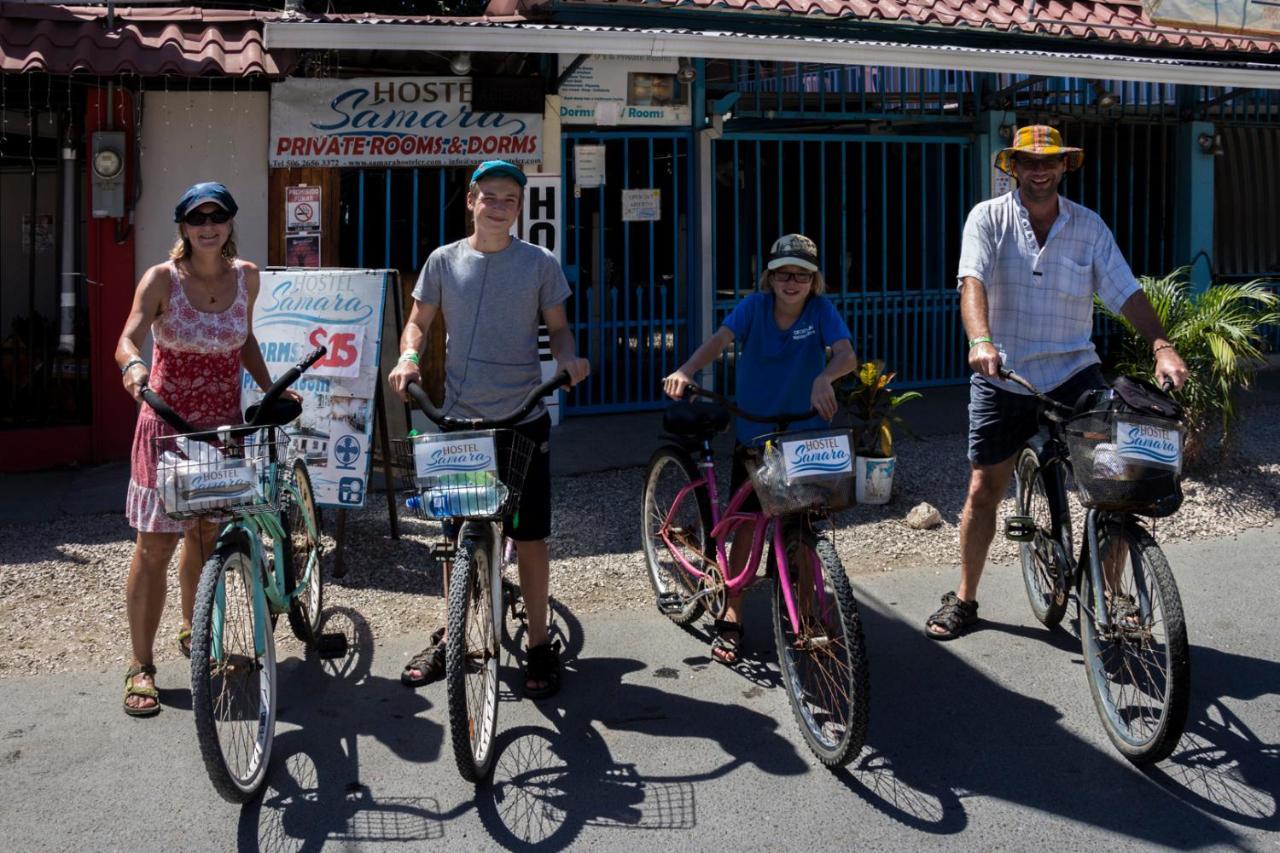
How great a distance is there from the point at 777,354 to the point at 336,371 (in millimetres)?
2418

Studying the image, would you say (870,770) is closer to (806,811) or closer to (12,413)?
(806,811)

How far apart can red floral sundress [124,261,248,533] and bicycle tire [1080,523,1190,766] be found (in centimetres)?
317

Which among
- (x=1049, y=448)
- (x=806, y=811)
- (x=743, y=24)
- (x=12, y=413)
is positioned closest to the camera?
(x=806, y=811)

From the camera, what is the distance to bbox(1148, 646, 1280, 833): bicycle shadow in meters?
3.92

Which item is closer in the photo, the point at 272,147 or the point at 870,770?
the point at 870,770

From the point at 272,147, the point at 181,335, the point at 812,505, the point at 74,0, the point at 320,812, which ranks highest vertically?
the point at 74,0

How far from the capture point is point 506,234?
15.5 feet

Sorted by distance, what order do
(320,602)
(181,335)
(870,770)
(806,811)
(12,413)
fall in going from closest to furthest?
(806,811), (870,770), (181,335), (320,602), (12,413)

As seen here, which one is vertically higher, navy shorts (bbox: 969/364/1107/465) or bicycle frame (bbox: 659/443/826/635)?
navy shorts (bbox: 969/364/1107/465)

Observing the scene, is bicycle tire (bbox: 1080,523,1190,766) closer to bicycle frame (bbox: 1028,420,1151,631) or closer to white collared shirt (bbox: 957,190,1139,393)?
bicycle frame (bbox: 1028,420,1151,631)

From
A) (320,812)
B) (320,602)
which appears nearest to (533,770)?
(320,812)

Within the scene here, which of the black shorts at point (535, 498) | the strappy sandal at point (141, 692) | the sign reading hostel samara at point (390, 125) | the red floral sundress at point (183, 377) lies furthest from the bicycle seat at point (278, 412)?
the sign reading hostel samara at point (390, 125)

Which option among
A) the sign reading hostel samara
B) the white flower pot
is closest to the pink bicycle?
the white flower pot

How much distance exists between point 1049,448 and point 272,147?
5889mm
